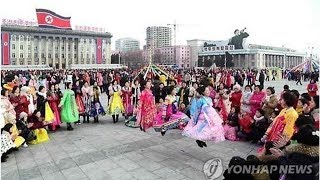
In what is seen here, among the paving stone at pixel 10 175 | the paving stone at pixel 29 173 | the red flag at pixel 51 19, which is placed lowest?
the paving stone at pixel 10 175

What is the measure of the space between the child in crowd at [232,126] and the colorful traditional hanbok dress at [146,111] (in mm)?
1858

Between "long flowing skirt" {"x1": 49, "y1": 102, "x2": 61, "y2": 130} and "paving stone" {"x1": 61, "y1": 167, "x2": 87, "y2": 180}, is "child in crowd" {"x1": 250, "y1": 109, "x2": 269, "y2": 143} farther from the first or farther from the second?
"long flowing skirt" {"x1": 49, "y1": 102, "x2": 61, "y2": 130}

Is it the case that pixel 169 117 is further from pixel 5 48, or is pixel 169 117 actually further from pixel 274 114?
pixel 5 48

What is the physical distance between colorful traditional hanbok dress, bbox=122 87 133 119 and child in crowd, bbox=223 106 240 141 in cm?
341

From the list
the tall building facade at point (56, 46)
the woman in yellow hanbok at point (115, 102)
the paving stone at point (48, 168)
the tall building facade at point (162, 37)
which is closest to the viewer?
the paving stone at point (48, 168)

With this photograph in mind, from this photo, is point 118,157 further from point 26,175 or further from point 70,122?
point 70,122

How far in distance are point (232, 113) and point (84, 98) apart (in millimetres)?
4580

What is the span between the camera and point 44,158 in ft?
21.9

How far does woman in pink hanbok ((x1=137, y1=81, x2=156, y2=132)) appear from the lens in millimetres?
8211

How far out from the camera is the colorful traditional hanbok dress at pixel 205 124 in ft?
20.6

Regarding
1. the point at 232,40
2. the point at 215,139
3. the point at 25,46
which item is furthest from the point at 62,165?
the point at 232,40

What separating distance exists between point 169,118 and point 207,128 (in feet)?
7.05

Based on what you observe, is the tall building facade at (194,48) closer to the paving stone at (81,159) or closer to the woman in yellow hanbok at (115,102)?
the woman in yellow hanbok at (115,102)

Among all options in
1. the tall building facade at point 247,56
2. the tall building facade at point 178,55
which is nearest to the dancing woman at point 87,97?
the tall building facade at point 247,56
